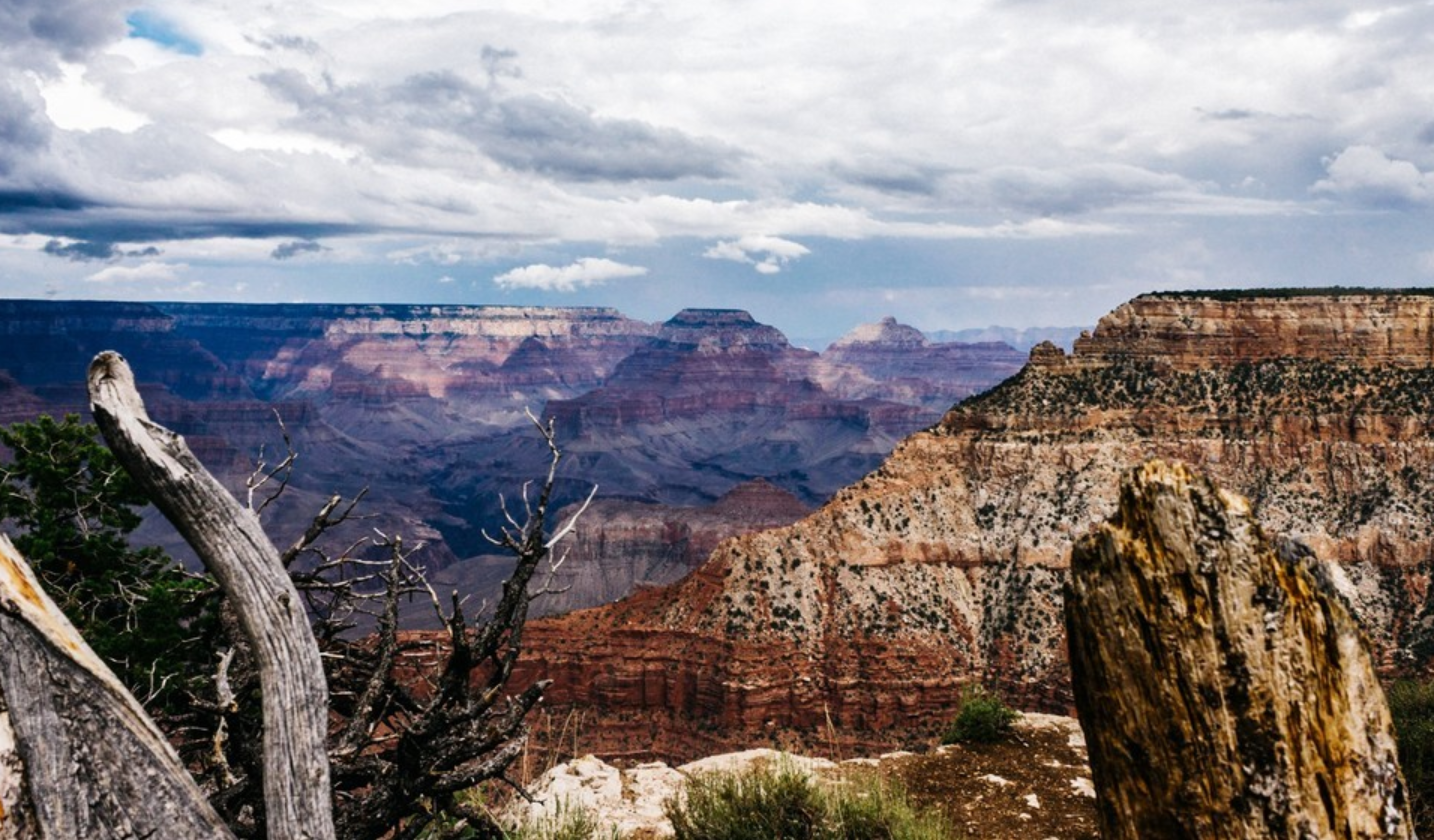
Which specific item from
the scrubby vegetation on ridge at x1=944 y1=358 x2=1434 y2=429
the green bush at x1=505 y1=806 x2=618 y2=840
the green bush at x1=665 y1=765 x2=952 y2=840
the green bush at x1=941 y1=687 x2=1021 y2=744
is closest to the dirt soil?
the green bush at x1=941 y1=687 x2=1021 y2=744

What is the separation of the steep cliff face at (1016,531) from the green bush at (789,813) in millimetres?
49802

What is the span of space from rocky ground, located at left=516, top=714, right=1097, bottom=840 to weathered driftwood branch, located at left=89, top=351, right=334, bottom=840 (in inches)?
220

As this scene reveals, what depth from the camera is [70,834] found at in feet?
14.8

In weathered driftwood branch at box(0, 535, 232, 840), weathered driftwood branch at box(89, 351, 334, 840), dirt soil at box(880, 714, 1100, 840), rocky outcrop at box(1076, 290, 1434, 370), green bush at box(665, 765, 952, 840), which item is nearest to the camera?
weathered driftwood branch at box(0, 535, 232, 840)

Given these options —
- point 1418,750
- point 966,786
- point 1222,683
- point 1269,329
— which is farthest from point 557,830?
point 1269,329

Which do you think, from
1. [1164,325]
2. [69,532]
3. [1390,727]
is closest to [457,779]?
[1390,727]

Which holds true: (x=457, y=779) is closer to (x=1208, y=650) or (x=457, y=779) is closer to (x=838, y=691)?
(x=1208, y=650)

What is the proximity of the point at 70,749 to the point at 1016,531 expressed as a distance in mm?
65479

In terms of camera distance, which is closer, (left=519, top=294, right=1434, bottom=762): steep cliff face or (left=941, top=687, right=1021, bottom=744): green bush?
(left=941, top=687, right=1021, bottom=744): green bush

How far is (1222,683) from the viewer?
5.05 meters

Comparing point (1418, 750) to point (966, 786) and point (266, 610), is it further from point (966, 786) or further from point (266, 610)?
point (266, 610)

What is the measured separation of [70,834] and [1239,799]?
6.02 metres

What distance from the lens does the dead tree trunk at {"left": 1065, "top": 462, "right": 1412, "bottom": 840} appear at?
194 inches

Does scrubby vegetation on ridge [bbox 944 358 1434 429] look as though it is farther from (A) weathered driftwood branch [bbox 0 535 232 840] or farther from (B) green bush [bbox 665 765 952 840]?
(A) weathered driftwood branch [bbox 0 535 232 840]
